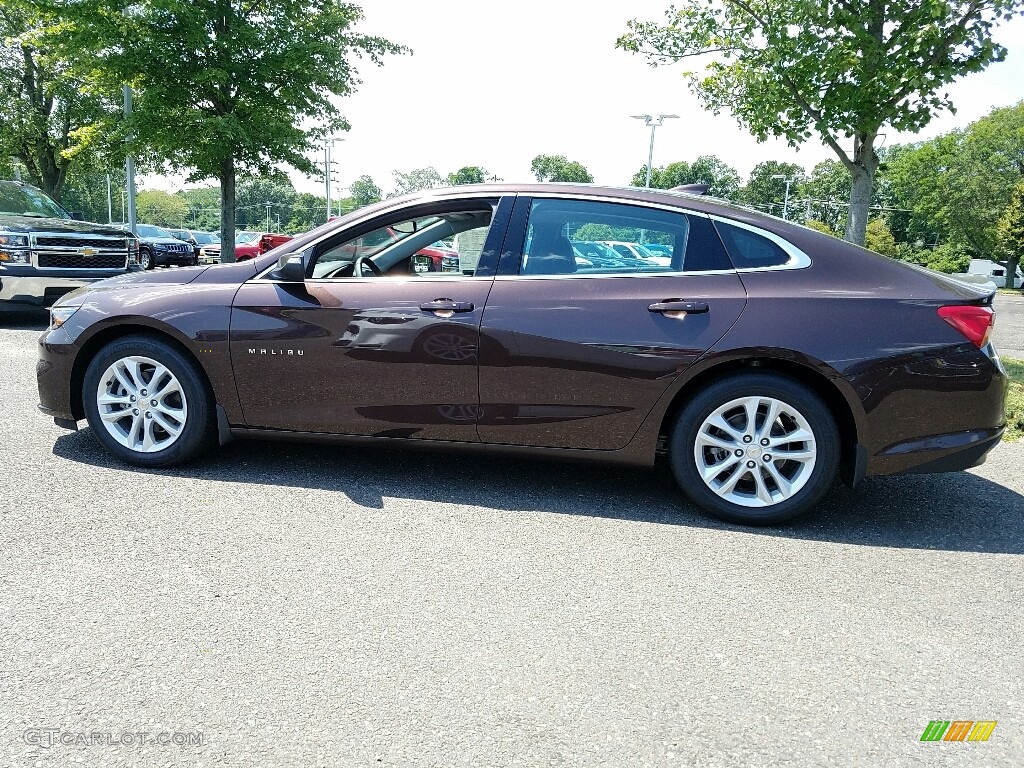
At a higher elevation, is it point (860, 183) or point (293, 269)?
point (860, 183)

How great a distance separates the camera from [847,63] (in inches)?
292

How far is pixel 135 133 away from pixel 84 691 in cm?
1667

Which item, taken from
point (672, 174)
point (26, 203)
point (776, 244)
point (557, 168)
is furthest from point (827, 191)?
point (776, 244)

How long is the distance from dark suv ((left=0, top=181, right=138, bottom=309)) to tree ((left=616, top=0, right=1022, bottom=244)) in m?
7.80

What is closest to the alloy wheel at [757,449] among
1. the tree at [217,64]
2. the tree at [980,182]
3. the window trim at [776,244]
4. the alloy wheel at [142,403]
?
the window trim at [776,244]

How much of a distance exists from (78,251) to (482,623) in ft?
31.6

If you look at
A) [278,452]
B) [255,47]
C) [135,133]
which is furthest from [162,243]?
[278,452]

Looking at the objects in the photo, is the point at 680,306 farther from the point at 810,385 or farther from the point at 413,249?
the point at 413,249

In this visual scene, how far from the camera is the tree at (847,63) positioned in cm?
723

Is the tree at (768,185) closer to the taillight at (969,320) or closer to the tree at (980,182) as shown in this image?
the tree at (980,182)

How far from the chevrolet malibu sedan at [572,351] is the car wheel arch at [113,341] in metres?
0.01

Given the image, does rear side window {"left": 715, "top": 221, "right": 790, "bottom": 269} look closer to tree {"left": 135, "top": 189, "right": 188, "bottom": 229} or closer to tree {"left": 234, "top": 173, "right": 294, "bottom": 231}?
tree {"left": 135, "top": 189, "right": 188, "bottom": 229}

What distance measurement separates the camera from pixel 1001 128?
5378cm

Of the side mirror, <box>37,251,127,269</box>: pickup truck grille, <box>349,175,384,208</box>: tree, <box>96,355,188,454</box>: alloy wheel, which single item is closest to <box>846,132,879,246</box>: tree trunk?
the side mirror
